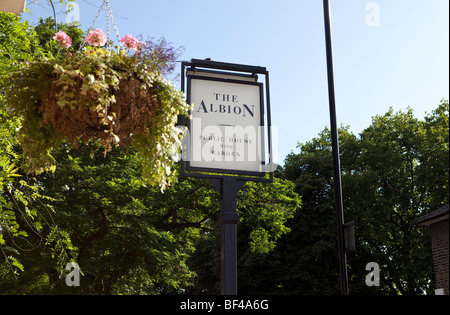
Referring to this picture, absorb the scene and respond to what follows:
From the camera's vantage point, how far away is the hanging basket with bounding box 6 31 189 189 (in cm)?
→ 443

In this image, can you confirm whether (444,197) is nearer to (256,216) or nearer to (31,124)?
(256,216)

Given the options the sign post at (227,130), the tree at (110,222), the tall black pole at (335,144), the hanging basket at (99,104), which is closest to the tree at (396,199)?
the tree at (110,222)

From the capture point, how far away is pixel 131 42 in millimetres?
4859

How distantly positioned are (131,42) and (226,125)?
1367 mm

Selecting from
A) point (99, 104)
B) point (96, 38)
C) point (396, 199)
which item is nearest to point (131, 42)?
point (96, 38)

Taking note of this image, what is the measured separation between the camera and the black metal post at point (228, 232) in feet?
17.0

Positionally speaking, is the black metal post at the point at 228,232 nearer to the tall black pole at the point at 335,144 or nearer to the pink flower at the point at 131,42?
the tall black pole at the point at 335,144

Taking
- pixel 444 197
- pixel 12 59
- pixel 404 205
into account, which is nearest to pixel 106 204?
pixel 12 59

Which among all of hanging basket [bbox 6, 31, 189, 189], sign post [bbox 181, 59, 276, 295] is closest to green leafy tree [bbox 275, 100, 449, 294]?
sign post [bbox 181, 59, 276, 295]

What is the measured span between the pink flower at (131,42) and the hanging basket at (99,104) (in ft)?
0.04

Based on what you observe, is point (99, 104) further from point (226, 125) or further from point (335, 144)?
point (335, 144)

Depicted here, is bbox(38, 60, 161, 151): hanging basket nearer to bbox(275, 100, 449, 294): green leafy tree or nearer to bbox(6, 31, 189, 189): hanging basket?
bbox(6, 31, 189, 189): hanging basket
